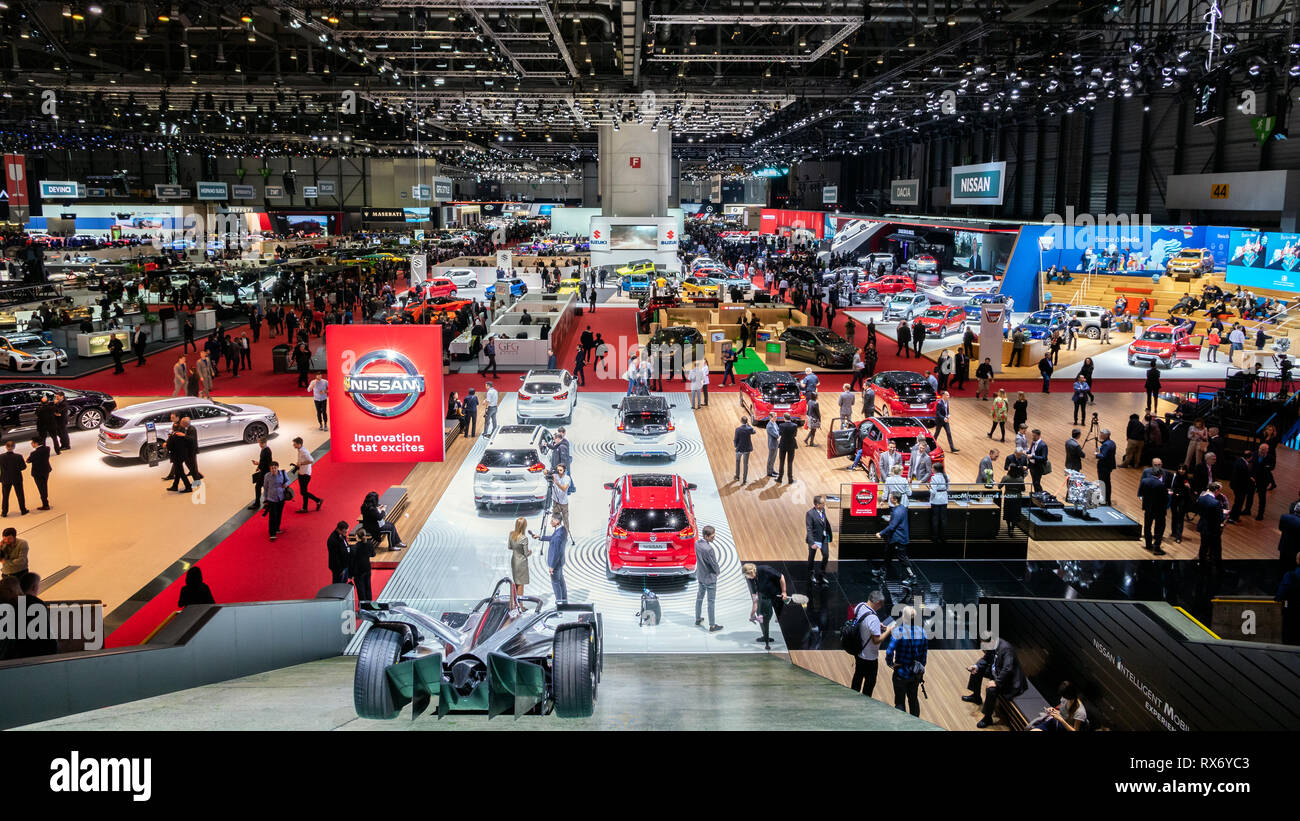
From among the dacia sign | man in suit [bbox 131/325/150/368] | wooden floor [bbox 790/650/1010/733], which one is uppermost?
the dacia sign

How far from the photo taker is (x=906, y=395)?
19.2 meters

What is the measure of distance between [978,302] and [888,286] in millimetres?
6906

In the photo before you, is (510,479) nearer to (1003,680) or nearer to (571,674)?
(1003,680)

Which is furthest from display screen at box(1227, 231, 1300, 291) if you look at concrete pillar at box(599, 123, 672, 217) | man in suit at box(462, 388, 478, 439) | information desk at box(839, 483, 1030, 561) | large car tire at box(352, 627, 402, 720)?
large car tire at box(352, 627, 402, 720)

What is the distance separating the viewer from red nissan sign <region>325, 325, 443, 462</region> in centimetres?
1033

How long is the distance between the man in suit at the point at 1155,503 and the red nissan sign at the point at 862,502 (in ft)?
12.7

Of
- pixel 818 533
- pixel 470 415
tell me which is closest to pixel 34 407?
pixel 470 415

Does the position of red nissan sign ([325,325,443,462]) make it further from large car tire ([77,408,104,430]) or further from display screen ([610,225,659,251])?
display screen ([610,225,659,251])

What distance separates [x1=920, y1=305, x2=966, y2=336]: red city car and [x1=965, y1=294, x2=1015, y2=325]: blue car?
44 cm

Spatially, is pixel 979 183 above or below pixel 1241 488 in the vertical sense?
above

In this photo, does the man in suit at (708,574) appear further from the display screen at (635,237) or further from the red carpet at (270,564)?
the display screen at (635,237)

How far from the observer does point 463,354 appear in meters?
28.0

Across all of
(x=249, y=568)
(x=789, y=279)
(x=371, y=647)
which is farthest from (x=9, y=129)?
(x=371, y=647)
